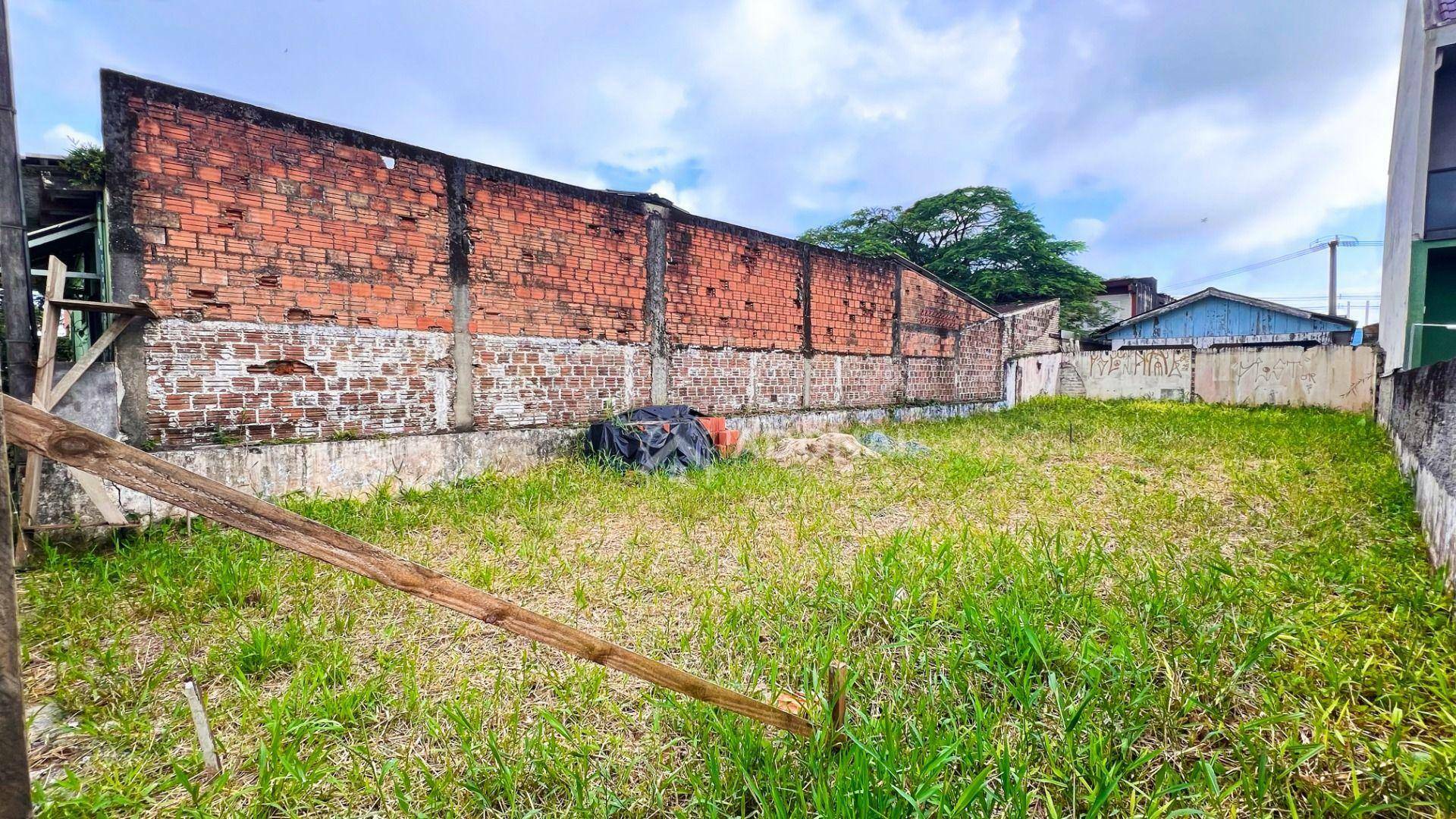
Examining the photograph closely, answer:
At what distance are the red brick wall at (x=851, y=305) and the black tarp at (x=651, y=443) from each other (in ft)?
11.9

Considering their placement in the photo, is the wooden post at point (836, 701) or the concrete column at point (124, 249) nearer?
the wooden post at point (836, 701)

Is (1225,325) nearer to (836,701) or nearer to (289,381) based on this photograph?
(836,701)

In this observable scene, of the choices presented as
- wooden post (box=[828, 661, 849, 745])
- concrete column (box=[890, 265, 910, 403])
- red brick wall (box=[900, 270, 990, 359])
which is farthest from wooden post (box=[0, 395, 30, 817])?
red brick wall (box=[900, 270, 990, 359])

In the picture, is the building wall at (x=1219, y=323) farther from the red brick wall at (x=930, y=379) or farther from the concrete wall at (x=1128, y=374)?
the red brick wall at (x=930, y=379)

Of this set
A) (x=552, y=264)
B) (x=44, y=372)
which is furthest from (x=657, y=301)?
(x=44, y=372)

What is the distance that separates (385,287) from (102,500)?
7.78ft

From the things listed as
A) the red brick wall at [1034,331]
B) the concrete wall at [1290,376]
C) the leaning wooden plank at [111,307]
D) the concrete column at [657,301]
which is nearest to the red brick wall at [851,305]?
the concrete column at [657,301]

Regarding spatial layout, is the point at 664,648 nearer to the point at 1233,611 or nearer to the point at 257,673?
the point at 257,673

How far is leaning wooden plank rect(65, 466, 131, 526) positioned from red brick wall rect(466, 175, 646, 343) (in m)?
2.70

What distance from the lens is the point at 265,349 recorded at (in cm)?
434

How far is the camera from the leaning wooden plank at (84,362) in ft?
11.1

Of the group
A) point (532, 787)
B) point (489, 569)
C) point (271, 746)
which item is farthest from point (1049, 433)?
point (271, 746)

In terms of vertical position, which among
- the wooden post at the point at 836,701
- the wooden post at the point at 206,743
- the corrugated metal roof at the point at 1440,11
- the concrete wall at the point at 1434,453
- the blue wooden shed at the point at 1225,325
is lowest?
the wooden post at the point at 206,743

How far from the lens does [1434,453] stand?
3.07 metres
